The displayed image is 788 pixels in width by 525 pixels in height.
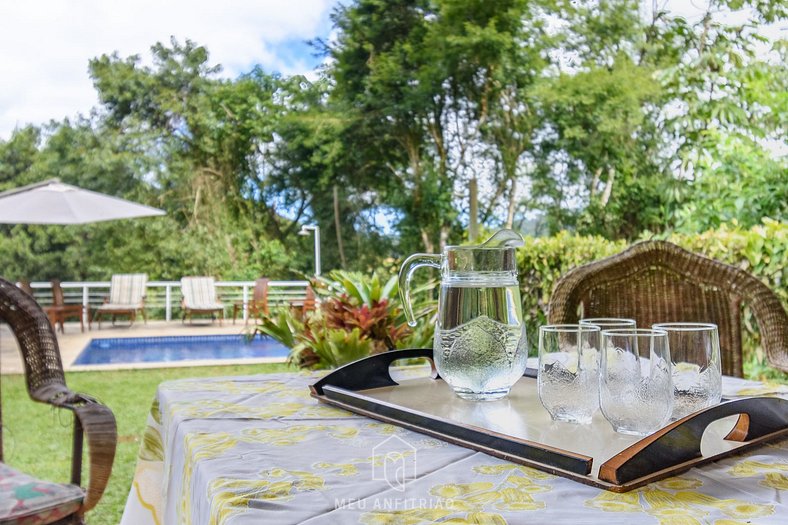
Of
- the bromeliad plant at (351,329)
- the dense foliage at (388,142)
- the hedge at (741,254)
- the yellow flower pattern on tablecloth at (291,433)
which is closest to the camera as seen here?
the yellow flower pattern on tablecloth at (291,433)

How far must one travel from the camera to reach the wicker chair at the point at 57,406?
108 centimetres

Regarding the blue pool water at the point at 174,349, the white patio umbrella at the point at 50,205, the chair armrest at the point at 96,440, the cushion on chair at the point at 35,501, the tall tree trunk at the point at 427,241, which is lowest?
the blue pool water at the point at 174,349

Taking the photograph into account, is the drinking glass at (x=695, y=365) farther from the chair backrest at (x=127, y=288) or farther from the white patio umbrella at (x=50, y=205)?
the chair backrest at (x=127, y=288)

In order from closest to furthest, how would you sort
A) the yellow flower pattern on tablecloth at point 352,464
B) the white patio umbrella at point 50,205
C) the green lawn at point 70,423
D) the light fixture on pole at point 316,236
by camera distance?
the yellow flower pattern on tablecloth at point 352,464 → the green lawn at point 70,423 → the white patio umbrella at point 50,205 → the light fixture on pole at point 316,236

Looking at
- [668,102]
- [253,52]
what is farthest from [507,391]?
[253,52]

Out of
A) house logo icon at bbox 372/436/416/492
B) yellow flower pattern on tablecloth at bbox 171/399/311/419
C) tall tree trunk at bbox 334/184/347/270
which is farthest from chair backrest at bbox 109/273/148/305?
house logo icon at bbox 372/436/416/492

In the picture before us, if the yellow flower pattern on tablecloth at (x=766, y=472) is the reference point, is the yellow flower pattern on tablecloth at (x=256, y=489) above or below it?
above

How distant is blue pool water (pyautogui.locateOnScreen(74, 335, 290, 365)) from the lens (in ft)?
20.6

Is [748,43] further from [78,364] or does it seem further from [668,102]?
[78,364]

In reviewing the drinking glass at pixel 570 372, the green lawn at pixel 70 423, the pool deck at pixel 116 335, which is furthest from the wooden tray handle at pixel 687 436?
the pool deck at pixel 116 335

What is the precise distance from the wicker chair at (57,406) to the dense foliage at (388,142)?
221 inches

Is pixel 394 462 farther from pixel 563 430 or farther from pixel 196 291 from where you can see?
pixel 196 291

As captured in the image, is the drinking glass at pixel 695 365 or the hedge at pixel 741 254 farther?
the hedge at pixel 741 254

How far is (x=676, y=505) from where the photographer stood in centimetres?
46
